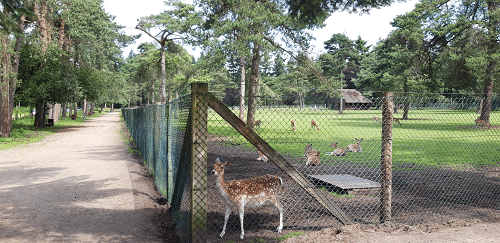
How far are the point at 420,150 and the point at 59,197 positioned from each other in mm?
11883

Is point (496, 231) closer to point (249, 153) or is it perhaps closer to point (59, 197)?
point (59, 197)

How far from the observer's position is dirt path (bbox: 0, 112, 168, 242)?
201 inches

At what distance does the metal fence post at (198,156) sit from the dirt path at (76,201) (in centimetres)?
120

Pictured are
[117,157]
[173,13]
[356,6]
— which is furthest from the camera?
[173,13]

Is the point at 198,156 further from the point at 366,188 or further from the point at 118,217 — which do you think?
the point at 366,188

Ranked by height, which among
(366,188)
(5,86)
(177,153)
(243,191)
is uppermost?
(5,86)

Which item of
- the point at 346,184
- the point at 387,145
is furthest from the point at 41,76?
the point at 387,145

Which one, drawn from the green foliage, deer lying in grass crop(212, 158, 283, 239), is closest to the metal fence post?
deer lying in grass crop(212, 158, 283, 239)

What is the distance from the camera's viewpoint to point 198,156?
155 inches

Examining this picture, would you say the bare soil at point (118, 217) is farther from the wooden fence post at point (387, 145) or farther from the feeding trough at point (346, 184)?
the feeding trough at point (346, 184)

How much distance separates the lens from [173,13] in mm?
35125

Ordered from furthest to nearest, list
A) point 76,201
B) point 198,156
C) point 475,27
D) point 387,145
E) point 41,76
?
1. point 475,27
2. point 41,76
3. point 76,201
4. point 387,145
5. point 198,156

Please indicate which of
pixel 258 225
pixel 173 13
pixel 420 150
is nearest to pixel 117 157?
pixel 258 225

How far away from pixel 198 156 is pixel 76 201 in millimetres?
4058
